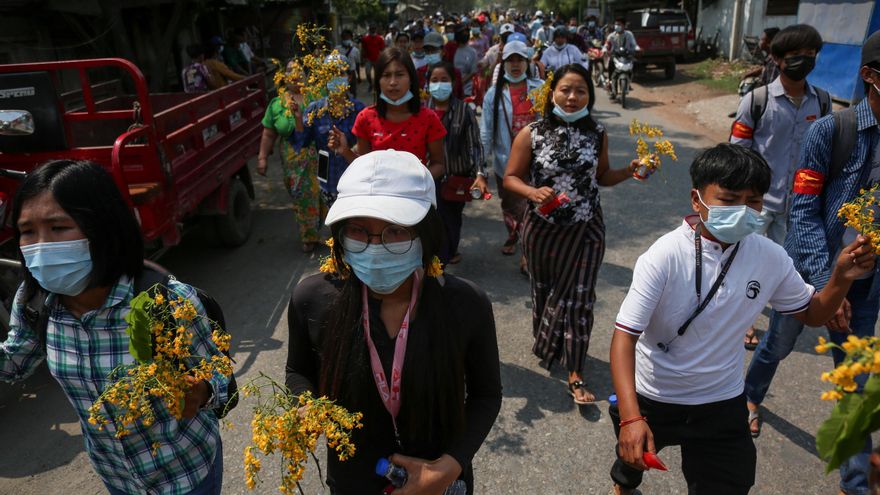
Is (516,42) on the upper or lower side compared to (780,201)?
upper

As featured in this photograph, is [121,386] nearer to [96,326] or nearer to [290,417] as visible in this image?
[96,326]

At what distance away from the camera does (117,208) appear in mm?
1736

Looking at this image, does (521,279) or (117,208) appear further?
(521,279)

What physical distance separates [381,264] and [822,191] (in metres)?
2.14

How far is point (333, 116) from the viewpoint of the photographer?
4.54 m

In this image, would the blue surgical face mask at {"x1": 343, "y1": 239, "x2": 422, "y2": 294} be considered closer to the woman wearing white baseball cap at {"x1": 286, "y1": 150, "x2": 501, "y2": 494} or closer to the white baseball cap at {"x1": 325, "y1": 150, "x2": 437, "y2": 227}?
the woman wearing white baseball cap at {"x1": 286, "y1": 150, "x2": 501, "y2": 494}

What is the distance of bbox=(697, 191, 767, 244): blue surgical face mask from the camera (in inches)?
76.6

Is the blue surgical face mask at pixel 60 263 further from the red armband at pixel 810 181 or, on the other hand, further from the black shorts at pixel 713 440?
the red armband at pixel 810 181

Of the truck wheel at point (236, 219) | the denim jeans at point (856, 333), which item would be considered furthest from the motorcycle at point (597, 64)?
the denim jeans at point (856, 333)

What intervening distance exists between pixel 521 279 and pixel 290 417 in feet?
13.3

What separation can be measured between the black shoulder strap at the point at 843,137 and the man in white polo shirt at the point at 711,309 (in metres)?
0.78

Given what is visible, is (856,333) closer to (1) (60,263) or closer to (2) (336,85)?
(1) (60,263)

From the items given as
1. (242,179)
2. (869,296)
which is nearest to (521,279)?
(869,296)

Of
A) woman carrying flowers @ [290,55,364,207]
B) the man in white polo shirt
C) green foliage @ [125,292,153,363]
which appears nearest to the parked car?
woman carrying flowers @ [290,55,364,207]
